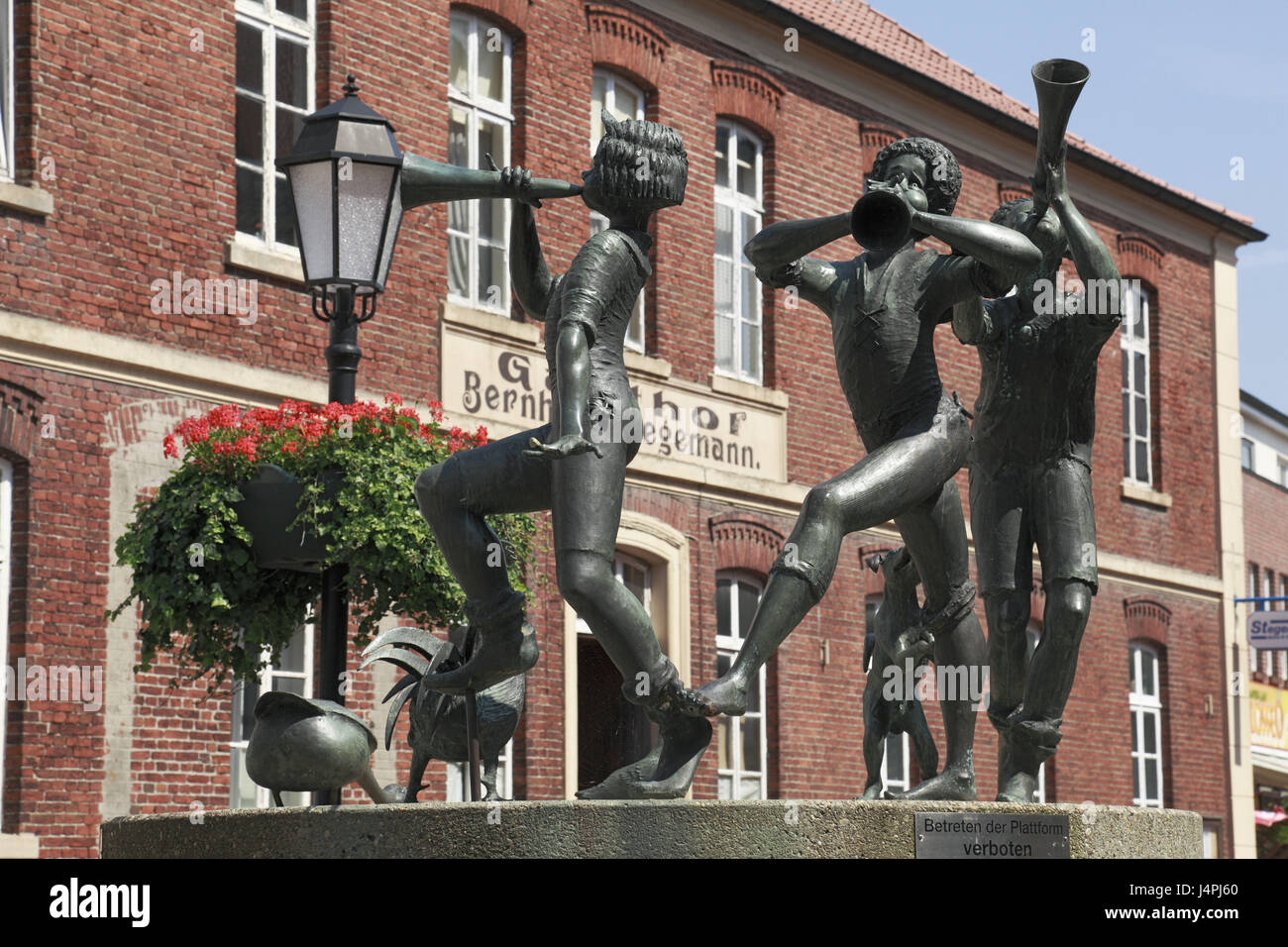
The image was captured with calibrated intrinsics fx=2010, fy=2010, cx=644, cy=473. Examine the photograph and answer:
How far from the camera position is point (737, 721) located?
17.6 meters

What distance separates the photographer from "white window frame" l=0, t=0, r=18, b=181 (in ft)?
40.5

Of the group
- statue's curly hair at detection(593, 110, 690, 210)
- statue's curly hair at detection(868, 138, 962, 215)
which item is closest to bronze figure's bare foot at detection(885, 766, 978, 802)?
statue's curly hair at detection(868, 138, 962, 215)

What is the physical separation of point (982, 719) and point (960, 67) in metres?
7.93

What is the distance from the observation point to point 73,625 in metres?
12.1

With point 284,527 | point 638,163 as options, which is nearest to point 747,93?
point 284,527

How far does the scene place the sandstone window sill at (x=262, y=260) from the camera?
1347 centimetres

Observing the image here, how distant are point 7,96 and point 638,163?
7.77m

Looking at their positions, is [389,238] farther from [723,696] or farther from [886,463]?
[723,696]

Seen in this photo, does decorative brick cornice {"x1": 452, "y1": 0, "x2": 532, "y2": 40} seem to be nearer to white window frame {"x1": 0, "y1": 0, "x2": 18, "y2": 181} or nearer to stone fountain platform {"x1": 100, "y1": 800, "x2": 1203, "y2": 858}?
white window frame {"x1": 0, "y1": 0, "x2": 18, "y2": 181}

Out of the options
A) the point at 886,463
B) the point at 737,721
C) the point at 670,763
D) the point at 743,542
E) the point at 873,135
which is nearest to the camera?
the point at 670,763

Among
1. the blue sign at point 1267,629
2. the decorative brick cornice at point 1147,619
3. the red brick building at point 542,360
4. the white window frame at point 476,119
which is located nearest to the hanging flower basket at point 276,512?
the red brick building at point 542,360

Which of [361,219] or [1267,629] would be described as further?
[1267,629]

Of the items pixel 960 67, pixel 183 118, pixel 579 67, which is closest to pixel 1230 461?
pixel 960 67

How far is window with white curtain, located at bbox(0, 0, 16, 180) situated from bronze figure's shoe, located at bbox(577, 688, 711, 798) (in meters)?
8.32
